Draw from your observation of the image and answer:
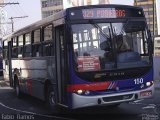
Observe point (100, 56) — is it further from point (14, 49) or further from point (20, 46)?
point (14, 49)

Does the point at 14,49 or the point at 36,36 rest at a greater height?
the point at 36,36

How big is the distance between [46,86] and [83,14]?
10.4 ft

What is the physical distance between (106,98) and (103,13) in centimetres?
221

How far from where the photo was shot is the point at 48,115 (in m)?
11.6

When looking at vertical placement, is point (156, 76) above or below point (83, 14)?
below

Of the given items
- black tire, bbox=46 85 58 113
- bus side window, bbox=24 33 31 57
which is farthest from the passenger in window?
bus side window, bbox=24 33 31 57

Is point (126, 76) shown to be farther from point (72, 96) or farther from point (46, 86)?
point (46, 86)

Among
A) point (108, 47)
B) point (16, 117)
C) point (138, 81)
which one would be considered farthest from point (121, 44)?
point (16, 117)

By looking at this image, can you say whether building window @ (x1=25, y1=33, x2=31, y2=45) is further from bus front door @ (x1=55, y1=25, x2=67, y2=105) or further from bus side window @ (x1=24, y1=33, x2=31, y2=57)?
bus front door @ (x1=55, y1=25, x2=67, y2=105)

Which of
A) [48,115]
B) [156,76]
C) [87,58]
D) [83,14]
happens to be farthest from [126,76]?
[156,76]

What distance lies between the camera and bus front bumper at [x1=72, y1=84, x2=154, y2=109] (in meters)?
9.77

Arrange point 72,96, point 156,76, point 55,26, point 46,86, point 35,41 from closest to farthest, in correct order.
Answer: point 72,96, point 55,26, point 46,86, point 35,41, point 156,76

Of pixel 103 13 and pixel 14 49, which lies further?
pixel 14 49

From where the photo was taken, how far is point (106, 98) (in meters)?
9.97
